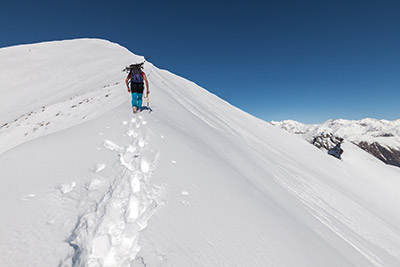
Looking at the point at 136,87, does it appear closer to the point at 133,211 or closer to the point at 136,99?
the point at 136,99

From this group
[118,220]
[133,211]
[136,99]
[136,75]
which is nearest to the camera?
[118,220]

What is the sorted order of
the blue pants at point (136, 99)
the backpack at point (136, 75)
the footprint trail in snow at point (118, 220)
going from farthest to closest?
the backpack at point (136, 75), the blue pants at point (136, 99), the footprint trail in snow at point (118, 220)

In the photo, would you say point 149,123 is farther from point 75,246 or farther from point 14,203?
point 75,246

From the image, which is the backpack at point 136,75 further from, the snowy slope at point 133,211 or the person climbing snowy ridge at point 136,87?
the snowy slope at point 133,211

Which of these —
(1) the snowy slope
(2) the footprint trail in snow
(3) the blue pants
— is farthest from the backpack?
(2) the footprint trail in snow

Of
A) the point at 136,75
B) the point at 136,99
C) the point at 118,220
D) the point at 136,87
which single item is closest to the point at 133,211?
the point at 118,220

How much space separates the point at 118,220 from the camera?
2.53 meters

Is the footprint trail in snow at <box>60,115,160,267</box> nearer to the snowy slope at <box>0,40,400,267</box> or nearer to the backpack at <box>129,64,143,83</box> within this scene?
the snowy slope at <box>0,40,400,267</box>

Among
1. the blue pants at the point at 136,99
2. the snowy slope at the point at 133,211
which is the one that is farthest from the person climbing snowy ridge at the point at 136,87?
the snowy slope at the point at 133,211

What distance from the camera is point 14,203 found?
2.43 metres

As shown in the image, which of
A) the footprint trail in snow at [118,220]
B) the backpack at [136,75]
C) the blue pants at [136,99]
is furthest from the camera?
the backpack at [136,75]

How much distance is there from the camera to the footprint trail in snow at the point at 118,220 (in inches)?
82.1

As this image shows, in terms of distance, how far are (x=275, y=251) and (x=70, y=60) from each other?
33330mm

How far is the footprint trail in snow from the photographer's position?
209 cm
